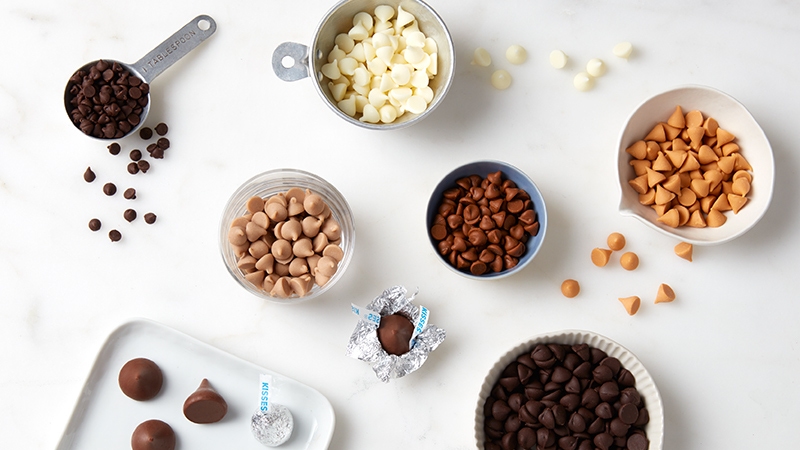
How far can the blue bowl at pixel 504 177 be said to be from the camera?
1.66m

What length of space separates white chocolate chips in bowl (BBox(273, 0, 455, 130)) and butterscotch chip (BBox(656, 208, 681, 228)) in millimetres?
691

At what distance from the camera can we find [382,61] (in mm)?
1701

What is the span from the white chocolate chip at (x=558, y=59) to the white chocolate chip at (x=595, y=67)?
0.07m

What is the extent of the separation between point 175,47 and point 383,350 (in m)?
1.06

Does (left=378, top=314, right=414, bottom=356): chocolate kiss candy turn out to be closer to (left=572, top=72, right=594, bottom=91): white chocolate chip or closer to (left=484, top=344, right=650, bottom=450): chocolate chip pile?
(left=484, top=344, right=650, bottom=450): chocolate chip pile

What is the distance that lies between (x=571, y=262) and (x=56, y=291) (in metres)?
1.50

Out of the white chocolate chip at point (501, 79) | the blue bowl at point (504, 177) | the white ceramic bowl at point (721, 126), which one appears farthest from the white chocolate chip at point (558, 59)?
the blue bowl at point (504, 177)

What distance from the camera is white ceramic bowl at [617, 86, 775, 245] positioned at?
1.67 m

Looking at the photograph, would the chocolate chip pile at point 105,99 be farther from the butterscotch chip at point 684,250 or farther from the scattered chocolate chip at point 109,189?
the butterscotch chip at point 684,250

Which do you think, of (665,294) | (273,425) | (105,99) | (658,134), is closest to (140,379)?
(273,425)

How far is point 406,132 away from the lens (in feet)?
5.97

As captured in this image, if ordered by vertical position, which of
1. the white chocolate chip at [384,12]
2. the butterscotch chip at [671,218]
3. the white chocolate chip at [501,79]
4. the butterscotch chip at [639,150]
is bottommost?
the butterscotch chip at [671,218]

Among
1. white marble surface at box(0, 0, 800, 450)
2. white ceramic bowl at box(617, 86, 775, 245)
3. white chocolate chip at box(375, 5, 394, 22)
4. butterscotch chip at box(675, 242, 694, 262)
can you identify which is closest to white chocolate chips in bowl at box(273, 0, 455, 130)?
white chocolate chip at box(375, 5, 394, 22)

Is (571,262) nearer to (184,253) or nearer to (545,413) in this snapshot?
(545,413)
